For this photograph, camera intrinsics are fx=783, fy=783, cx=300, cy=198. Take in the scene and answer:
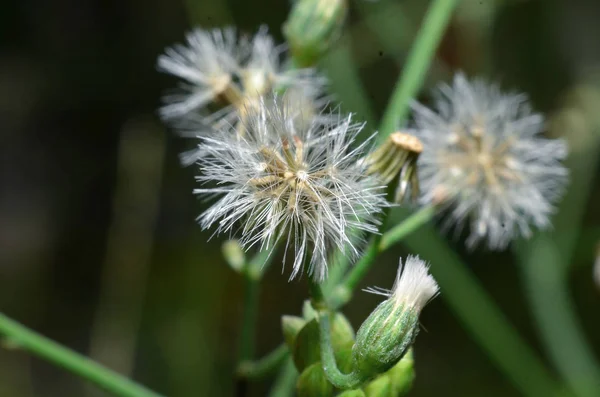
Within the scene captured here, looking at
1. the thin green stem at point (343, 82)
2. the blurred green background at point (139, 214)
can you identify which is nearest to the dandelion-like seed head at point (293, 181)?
the thin green stem at point (343, 82)

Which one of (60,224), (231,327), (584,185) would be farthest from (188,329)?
(584,185)

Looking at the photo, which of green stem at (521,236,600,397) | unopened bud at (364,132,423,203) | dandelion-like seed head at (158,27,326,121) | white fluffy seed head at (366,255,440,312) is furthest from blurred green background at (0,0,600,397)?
white fluffy seed head at (366,255,440,312)

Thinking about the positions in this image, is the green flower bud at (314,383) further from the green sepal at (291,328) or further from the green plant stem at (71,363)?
the green plant stem at (71,363)

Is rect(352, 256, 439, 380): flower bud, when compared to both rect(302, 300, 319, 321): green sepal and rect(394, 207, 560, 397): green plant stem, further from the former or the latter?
rect(394, 207, 560, 397): green plant stem

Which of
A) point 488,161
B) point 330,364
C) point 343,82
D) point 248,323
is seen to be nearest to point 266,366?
point 248,323

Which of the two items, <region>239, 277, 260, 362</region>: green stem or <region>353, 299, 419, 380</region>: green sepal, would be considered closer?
<region>353, 299, 419, 380</region>: green sepal

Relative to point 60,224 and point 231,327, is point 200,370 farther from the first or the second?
point 60,224
